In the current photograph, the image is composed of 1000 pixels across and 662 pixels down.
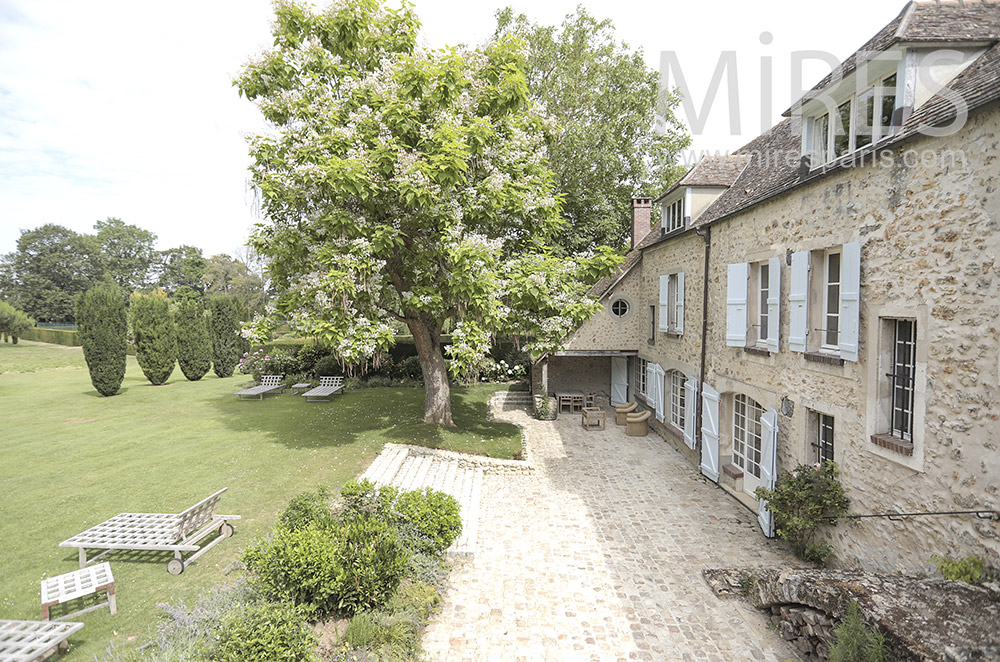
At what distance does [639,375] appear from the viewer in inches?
728

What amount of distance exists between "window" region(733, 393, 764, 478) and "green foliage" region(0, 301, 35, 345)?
56567 millimetres

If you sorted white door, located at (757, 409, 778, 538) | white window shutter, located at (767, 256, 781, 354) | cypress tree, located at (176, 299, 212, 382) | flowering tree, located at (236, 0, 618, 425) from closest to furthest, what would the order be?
white door, located at (757, 409, 778, 538)
white window shutter, located at (767, 256, 781, 354)
flowering tree, located at (236, 0, 618, 425)
cypress tree, located at (176, 299, 212, 382)

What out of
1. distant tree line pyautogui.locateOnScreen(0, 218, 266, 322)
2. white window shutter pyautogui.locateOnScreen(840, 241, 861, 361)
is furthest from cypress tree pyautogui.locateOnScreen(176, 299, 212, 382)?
distant tree line pyautogui.locateOnScreen(0, 218, 266, 322)

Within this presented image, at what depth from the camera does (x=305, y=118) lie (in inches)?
483

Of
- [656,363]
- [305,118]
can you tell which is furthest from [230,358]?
[656,363]

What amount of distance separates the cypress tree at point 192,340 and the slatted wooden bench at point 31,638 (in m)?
21.3

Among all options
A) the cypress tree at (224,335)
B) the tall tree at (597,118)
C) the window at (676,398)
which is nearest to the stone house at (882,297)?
the window at (676,398)

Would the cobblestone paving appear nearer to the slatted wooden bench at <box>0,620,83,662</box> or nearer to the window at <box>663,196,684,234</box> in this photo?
the slatted wooden bench at <box>0,620,83,662</box>

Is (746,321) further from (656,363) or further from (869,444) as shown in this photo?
(656,363)

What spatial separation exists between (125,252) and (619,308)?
89157 millimetres

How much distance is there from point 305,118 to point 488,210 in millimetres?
5262

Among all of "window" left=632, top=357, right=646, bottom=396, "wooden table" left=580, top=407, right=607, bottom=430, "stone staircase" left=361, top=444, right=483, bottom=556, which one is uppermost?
"window" left=632, top=357, right=646, bottom=396

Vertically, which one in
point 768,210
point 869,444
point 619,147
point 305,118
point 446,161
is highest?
point 619,147

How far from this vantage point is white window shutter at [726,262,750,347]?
33.6ft
